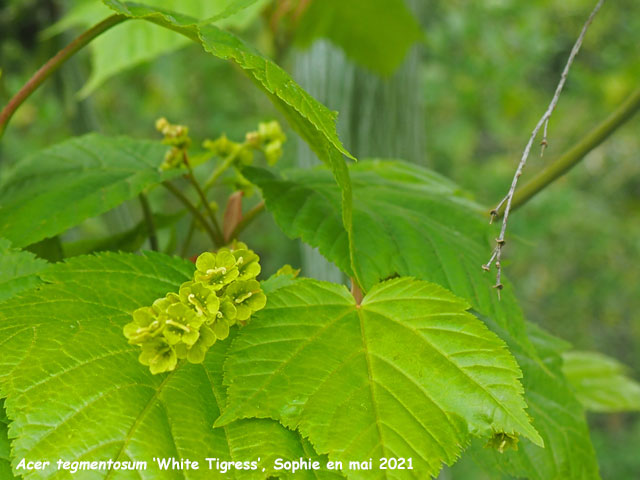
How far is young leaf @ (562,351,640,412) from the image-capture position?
4.56 feet

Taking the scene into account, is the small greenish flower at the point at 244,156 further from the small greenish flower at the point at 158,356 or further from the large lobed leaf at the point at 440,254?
the small greenish flower at the point at 158,356

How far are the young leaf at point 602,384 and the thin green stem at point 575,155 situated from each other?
2.35 ft

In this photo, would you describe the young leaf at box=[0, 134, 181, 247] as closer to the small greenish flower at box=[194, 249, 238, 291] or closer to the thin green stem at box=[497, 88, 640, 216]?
the small greenish flower at box=[194, 249, 238, 291]

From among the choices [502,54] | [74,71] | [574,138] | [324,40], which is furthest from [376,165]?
[574,138]

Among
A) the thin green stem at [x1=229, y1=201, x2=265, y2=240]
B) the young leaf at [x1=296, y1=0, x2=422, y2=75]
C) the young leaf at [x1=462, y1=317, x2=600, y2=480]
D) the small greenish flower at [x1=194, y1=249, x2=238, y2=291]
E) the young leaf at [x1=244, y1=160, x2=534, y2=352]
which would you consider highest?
the young leaf at [x1=296, y1=0, x2=422, y2=75]

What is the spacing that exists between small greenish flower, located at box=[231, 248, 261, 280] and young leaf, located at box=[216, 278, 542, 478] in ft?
0.10

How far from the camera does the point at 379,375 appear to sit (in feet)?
1.55

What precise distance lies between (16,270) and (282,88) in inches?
11.5

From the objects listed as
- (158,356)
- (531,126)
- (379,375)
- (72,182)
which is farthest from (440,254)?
(531,126)

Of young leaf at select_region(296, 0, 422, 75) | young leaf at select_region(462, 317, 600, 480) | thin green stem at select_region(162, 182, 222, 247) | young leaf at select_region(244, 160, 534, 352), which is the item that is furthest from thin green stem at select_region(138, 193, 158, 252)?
young leaf at select_region(296, 0, 422, 75)

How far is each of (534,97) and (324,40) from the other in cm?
362

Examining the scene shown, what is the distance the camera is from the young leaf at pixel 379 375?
1.44 feet

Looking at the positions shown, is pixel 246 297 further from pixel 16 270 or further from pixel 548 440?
pixel 548 440

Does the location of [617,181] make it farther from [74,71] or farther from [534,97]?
[74,71]
